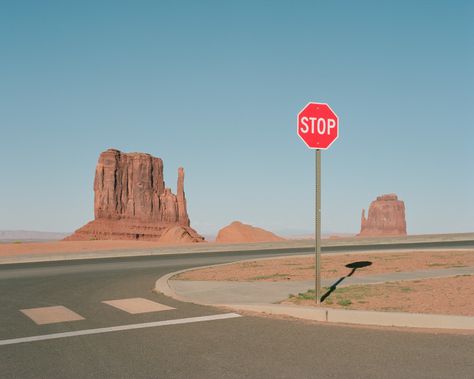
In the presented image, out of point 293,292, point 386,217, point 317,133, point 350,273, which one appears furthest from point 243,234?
point 386,217

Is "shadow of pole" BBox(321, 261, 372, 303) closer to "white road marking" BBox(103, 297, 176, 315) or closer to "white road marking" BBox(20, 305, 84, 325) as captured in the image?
"white road marking" BBox(103, 297, 176, 315)

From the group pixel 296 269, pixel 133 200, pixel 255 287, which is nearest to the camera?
pixel 255 287

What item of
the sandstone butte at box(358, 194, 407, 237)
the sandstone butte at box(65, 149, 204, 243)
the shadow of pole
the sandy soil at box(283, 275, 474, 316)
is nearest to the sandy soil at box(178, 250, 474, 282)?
the shadow of pole

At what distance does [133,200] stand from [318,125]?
364 feet

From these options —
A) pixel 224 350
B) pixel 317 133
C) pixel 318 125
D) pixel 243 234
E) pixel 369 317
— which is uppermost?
pixel 318 125

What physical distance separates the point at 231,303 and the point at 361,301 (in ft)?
7.56

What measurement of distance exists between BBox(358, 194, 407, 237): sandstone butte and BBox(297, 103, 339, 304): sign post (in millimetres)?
163647

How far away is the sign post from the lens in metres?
8.68

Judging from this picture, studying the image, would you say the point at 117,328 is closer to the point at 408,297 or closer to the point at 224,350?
the point at 224,350

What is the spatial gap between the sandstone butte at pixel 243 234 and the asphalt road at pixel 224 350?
181ft

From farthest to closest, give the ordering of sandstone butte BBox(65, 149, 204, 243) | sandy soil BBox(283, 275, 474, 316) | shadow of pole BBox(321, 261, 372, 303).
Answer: sandstone butte BBox(65, 149, 204, 243) → shadow of pole BBox(321, 261, 372, 303) → sandy soil BBox(283, 275, 474, 316)

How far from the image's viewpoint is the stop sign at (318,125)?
28.6 feet

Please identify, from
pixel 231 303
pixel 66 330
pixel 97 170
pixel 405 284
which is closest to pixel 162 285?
pixel 231 303

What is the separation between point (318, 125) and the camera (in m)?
8.81
